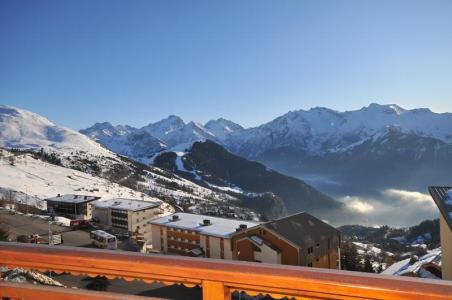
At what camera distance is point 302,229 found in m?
28.9

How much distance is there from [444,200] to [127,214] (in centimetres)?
3952

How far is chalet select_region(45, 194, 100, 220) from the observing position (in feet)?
171

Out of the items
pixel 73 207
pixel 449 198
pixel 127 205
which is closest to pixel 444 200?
pixel 449 198

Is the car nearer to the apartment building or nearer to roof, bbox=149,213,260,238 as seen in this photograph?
the apartment building

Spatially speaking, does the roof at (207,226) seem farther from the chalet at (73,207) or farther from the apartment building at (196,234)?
the chalet at (73,207)

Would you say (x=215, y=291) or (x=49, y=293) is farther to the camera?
(x=49, y=293)

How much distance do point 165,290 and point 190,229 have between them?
653 inches

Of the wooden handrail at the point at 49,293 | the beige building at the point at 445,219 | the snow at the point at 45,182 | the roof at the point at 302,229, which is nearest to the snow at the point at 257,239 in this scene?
the roof at the point at 302,229

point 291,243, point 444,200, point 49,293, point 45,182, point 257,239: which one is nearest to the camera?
point 49,293

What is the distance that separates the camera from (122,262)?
1.65m

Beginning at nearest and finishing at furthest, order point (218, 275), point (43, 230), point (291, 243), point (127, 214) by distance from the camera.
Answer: point (218, 275) → point (291, 243) → point (43, 230) → point (127, 214)

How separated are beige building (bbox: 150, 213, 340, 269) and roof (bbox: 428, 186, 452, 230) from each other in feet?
53.4

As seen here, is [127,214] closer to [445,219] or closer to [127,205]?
[127,205]

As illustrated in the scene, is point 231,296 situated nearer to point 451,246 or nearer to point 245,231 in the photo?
point 451,246
